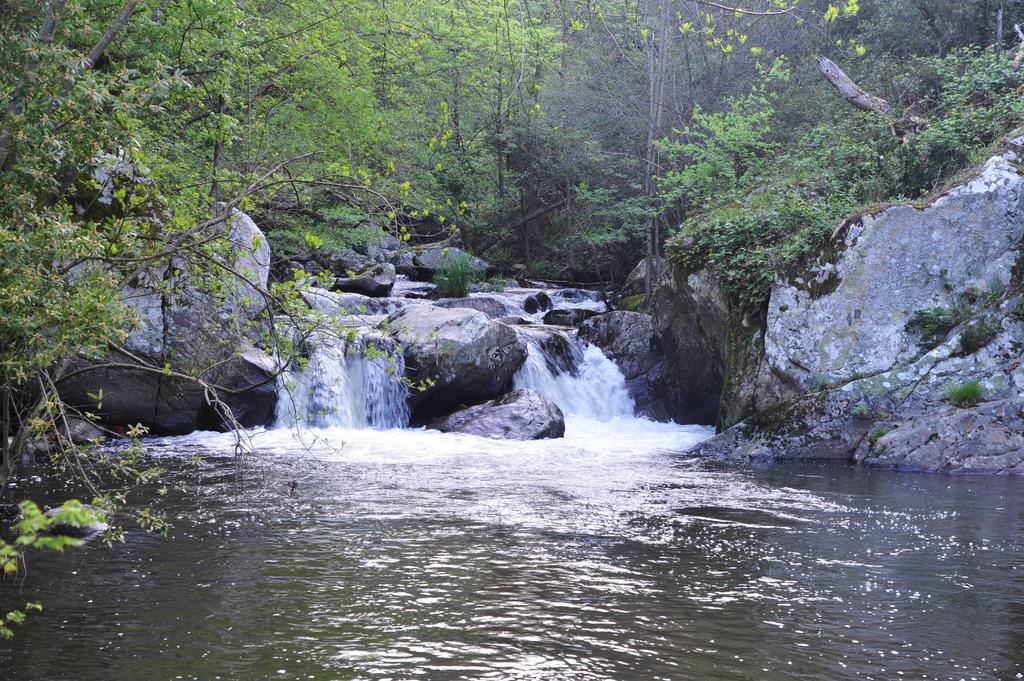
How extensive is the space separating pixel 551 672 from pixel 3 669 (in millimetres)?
2645

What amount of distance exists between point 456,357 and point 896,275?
6.69 meters

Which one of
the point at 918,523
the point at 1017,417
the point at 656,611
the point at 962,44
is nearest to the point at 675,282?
the point at 1017,417

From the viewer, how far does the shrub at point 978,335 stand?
38.4ft

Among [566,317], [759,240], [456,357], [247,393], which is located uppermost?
[759,240]

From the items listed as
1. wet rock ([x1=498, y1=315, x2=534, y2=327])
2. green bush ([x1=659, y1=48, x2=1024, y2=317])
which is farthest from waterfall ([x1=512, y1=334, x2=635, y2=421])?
green bush ([x1=659, y1=48, x2=1024, y2=317])

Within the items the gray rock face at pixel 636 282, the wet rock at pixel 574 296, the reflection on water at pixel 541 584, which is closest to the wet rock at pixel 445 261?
the wet rock at pixel 574 296

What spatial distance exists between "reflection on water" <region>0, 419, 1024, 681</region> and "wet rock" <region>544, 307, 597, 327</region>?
34.3 feet

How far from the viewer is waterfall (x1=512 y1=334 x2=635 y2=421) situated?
16422 mm

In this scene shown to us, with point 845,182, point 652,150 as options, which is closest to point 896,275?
point 845,182

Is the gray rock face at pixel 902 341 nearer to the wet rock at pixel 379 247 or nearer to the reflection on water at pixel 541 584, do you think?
the reflection on water at pixel 541 584

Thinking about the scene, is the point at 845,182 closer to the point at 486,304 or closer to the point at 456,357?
the point at 456,357

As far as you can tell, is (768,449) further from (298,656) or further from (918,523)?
(298,656)

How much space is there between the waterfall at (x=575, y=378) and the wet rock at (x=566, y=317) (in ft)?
6.96

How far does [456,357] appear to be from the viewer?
48.0 ft
